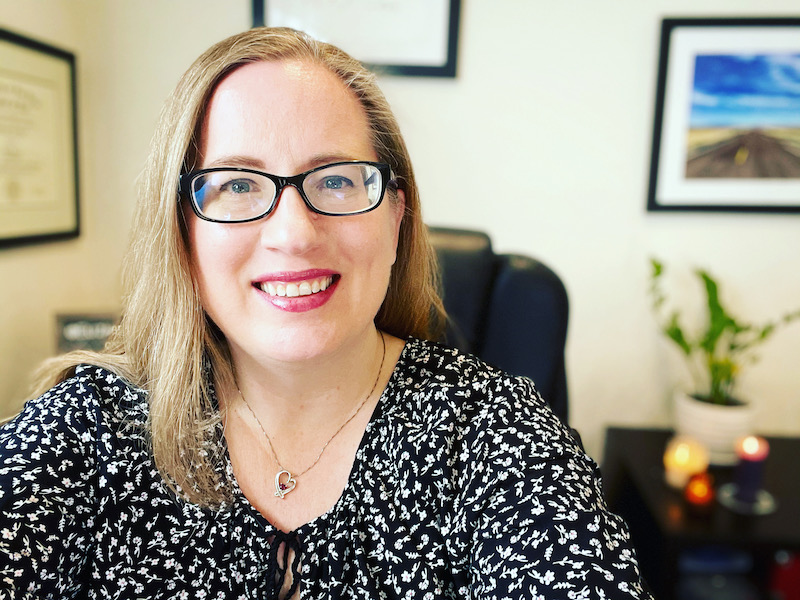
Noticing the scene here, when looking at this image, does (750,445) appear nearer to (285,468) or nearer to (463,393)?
(463,393)

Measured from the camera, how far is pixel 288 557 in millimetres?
831

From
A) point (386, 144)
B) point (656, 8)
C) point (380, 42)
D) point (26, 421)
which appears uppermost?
point (656, 8)

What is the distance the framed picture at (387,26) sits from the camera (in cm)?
190

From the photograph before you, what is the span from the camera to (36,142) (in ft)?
5.66

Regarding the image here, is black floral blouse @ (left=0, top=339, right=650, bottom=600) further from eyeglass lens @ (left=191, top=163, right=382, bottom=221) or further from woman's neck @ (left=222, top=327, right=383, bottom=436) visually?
eyeglass lens @ (left=191, top=163, right=382, bottom=221)

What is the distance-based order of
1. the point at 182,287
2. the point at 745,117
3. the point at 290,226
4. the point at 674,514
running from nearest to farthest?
the point at 290,226
the point at 182,287
the point at 674,514
the point at 745,117

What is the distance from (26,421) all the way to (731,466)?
71.5 inches

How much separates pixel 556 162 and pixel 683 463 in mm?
1005

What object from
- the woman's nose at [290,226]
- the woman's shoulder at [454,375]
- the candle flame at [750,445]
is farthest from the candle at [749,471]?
the woman's nose at [290,226]

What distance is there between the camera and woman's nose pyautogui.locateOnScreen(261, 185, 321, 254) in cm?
78

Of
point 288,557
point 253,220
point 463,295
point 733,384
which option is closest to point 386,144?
point 253,220

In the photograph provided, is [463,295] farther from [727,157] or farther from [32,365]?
[32,365]

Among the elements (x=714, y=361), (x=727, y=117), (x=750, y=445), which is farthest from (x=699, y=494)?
(x=727, y=117)

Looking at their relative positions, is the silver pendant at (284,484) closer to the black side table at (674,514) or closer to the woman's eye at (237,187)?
the woman's eye at (237,187)
